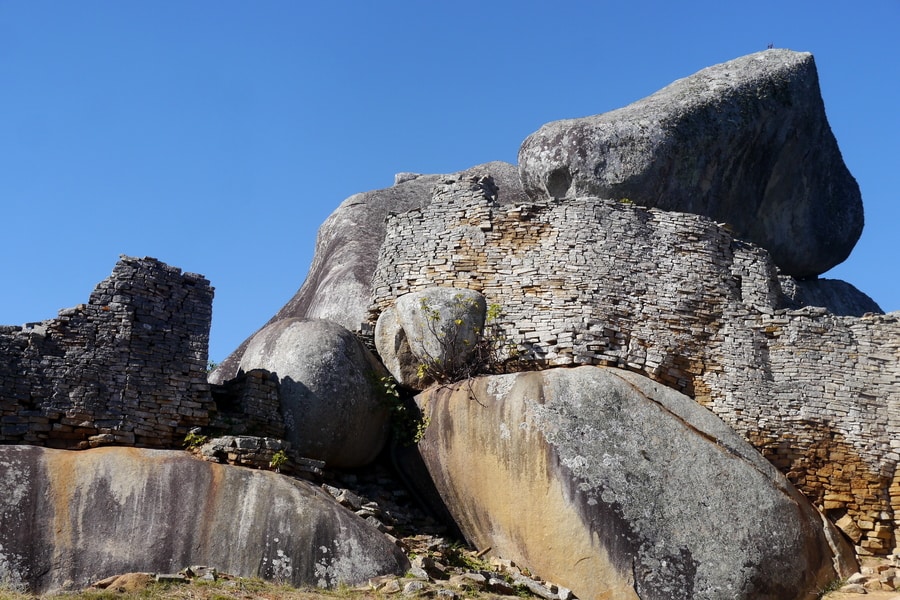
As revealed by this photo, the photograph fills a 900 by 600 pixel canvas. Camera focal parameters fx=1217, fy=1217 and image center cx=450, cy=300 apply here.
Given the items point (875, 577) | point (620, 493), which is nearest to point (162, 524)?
point (620, 493)

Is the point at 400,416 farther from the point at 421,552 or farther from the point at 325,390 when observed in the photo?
the point at 421,552

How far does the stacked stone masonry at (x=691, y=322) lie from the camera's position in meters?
19.9

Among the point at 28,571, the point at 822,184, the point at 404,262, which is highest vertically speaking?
the point at 822,184

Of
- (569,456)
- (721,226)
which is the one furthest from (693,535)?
(721,226)

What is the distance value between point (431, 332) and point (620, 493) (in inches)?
174

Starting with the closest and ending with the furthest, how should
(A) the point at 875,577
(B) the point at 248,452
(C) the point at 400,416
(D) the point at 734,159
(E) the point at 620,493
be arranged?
(B) the point at 248,452, (E) the point at 620,493, (A) the point at 875,577, (C) the point at 400,416, (D) the point at 734,159

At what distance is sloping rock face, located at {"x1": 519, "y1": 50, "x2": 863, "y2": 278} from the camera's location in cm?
2400

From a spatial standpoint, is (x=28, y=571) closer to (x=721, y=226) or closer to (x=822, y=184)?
(x=721, y=226)

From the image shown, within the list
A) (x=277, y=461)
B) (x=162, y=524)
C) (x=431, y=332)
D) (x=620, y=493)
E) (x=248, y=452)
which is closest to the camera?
(x=162, y=524)

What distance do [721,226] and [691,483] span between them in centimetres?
574

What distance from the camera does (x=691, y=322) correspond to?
2092cm

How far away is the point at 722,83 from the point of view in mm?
25797

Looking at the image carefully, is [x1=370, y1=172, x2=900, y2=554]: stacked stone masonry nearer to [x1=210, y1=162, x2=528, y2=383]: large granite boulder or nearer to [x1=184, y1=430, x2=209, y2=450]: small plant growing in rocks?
[x1=210, y1=162, x2=528, y2=383]: large granite boulder

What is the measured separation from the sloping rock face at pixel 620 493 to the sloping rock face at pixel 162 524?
101 inches
